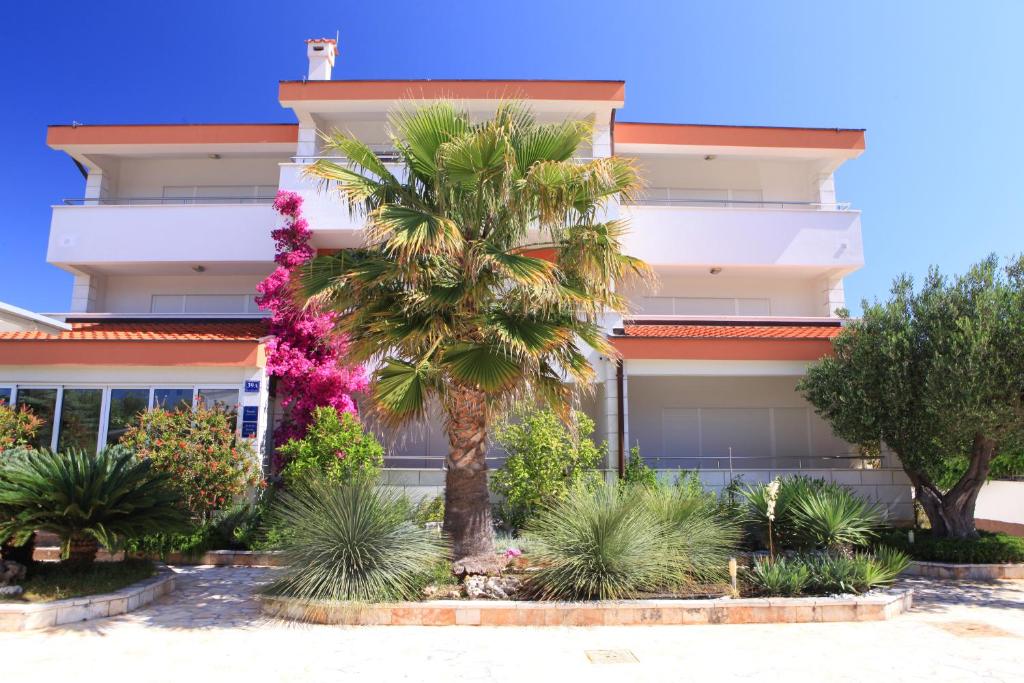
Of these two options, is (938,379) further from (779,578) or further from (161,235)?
(161,235)

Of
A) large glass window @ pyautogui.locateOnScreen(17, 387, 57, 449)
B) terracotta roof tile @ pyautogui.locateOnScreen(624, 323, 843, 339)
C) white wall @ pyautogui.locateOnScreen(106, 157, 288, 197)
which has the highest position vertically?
white wall @ pyautogui.locateOnScreen(106, 157, 288, 197)

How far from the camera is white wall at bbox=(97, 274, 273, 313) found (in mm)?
18781

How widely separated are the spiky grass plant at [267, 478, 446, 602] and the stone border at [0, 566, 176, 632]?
1628 millimetres

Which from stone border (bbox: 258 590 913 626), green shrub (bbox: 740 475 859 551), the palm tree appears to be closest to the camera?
stone border (bbox: 258 590 913 626)

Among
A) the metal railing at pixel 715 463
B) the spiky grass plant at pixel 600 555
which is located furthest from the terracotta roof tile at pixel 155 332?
the spiky grass plant at pixel 600 555

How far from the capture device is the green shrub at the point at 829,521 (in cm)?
1033

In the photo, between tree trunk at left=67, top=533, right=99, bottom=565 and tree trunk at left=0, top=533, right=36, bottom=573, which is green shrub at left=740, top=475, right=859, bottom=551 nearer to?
tree trunk at left=67, top=533, right=99, bottom=565

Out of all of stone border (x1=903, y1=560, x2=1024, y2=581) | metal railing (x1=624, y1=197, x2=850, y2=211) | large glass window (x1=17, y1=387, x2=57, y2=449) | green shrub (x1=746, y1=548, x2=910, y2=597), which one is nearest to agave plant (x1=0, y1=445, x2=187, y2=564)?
large glass window (x1=17, y1=387, x2=57, y2=449)

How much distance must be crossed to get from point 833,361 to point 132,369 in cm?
1373

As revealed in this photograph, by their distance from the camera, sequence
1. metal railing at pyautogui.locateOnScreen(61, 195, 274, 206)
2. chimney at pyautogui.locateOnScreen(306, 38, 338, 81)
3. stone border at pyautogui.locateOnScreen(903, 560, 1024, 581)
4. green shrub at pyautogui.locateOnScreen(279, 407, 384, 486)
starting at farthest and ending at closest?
chimney at pyautogui.locateOnScreen(306, 38, 338, 81) → metal railing at pyautogui.locateOnScreen(61, 195, 274, 206) → green shrub at pyautogui.locateOnScreen(279, 407, 384, 486) → stone border at pyautogui.locateOnScreen(903, 560, 1024, 581)

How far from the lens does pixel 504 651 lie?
6.84 metres

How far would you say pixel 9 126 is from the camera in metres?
18.7

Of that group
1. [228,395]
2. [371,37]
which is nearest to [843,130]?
[371,37]

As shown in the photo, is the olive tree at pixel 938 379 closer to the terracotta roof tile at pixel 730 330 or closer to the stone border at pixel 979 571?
the stone border at pixel 979 571
